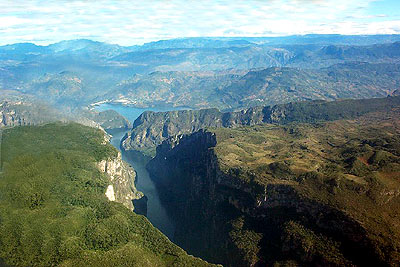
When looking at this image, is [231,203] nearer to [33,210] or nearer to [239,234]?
[239,234]

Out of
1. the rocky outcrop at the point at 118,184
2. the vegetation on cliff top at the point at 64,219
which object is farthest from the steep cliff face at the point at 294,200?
the vegetation on cliff top at the point at 64,219

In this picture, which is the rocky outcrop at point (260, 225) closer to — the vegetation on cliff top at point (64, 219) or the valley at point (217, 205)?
the valley at point (217, 205)

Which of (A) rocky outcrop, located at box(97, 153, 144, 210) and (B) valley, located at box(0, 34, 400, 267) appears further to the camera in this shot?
(A) rocky outcrop, located at box(97, 153, 144, 210)

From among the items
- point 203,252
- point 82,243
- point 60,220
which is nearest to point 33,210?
point 60,220

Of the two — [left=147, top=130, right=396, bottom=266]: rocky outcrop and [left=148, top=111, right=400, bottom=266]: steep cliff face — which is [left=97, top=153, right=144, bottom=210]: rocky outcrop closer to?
[left=148, top=111, right=400, bottom=266]: steep cliff face

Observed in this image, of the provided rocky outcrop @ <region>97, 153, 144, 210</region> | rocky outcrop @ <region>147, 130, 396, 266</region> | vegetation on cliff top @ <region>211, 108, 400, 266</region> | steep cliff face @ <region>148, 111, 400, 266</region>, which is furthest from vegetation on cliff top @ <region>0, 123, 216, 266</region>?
vegetation on cliff top @ <region>211, 108, 400, 266</region>

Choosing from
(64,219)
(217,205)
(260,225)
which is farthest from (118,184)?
(260,225)
